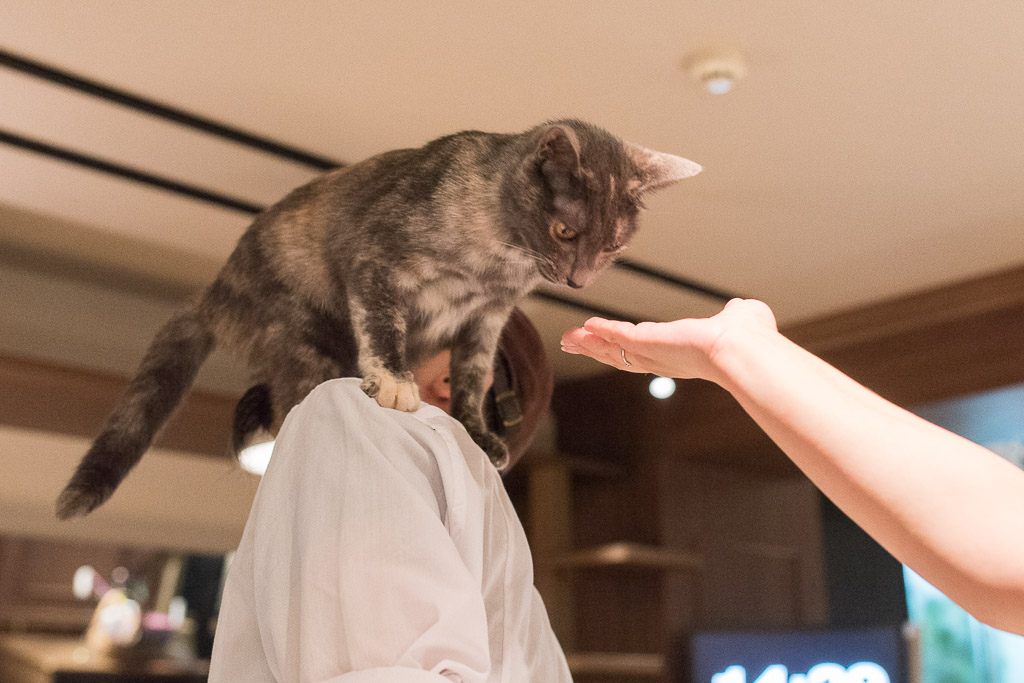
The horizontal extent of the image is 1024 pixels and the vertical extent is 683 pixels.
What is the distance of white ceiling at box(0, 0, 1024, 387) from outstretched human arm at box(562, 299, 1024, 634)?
4.07ft

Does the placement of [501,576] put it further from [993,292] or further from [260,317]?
[993,292]

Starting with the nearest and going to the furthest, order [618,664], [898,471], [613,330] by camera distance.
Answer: [898,471] < [613,330] < [618,664]

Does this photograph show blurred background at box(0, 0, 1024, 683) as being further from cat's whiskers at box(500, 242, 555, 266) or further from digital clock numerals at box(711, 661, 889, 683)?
cat's whiskers at box(500, 242, 555, 266)

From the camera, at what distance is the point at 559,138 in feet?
3.40

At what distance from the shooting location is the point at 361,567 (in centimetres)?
74

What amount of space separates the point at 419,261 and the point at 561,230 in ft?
0.58

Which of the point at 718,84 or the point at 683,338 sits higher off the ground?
the point at 718,84

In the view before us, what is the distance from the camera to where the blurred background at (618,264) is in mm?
1852

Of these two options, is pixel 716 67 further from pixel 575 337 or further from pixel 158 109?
pixel 158 109

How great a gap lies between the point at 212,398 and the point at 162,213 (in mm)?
809

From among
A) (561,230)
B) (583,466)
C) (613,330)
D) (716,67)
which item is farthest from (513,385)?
(583,466)

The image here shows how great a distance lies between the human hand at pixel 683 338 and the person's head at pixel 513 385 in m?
0.35

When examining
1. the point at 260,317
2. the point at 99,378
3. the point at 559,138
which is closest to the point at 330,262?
the point at 260,317

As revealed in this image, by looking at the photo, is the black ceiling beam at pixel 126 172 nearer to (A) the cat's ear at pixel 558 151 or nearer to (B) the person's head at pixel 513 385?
(B) the person's head at pixel 513 385
